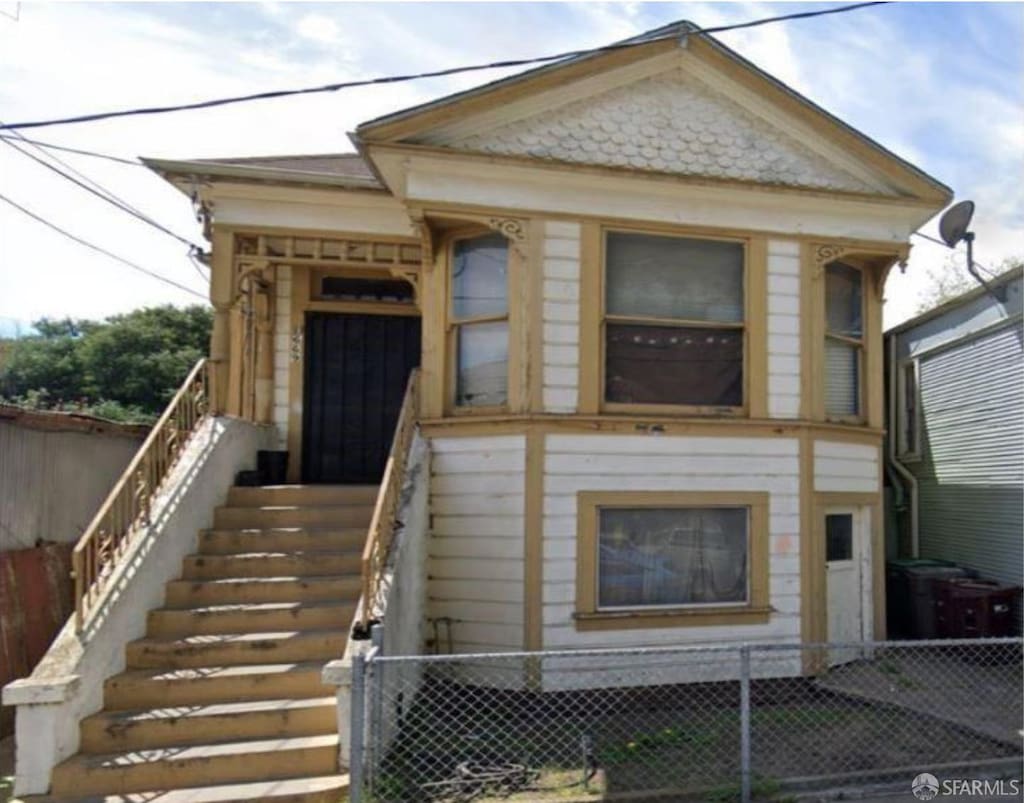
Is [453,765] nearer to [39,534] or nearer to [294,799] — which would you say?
[294,799]

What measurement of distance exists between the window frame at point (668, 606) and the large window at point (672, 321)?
0.94m

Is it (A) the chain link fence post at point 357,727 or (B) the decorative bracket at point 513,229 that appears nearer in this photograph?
(A) the chain link fence post at point 357,727

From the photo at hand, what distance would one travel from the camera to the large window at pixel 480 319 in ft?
22.6

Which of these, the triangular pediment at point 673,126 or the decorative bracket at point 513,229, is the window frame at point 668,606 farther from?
the triangular pediment at point 673,126

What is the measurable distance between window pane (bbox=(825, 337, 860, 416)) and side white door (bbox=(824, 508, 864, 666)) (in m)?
1.11

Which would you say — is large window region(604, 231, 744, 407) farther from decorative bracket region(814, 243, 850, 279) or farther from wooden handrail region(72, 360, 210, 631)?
wooden handrail region(72, 360, 210, 631)

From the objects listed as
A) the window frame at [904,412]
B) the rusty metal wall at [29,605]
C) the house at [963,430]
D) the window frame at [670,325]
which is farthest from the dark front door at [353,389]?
the window frame at [904,412]

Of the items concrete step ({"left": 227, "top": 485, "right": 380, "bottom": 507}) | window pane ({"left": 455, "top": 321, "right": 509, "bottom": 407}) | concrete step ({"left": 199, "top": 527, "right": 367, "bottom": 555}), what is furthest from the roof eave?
concrete step ({"left": 199, "top": 527, "right": 367, "bottom": 555})

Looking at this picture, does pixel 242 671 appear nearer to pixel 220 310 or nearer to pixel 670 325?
pixel 220 310

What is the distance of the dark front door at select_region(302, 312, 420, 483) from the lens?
828 centimetres

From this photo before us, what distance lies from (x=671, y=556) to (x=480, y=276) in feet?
10.9

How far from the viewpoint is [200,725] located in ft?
15.2

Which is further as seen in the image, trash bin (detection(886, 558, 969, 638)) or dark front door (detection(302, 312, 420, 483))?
trash bin (detection(886, 558, 969, 638))

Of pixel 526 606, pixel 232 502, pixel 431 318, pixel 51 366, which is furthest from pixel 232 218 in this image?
pixel 51 366
